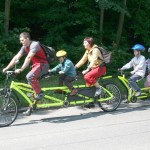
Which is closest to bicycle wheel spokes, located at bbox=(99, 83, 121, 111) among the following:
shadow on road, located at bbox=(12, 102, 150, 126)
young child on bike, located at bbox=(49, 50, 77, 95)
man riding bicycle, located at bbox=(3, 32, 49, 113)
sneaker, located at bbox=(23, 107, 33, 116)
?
shadow on road, located at bbox=(12, 102, 150, 126)

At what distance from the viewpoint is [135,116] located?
31.5 ft

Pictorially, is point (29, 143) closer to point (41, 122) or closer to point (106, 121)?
point (41, 122)

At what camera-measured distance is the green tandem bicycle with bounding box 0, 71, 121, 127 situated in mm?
8664

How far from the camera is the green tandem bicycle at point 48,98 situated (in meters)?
8.66

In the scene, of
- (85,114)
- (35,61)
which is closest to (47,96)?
(35,61)

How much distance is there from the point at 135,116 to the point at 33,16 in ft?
37.8

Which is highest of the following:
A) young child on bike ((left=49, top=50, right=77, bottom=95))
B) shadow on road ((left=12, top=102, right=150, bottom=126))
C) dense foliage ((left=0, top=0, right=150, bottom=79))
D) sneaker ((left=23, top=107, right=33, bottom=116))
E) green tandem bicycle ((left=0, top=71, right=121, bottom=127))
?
dense foliage ((left=0, top=0, right=150, bottom=79))

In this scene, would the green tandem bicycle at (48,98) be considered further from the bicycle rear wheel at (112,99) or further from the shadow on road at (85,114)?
the shadow on road at (85,114)

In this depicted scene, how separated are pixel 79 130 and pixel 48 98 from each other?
1.57 meters

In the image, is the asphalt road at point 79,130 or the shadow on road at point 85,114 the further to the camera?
the shadow on road at point 85,114

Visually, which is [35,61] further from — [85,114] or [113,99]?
[113,99]

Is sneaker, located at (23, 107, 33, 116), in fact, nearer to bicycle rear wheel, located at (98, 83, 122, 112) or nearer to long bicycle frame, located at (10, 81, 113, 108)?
long bicycle frame, located at (10, 81, 113, 108)

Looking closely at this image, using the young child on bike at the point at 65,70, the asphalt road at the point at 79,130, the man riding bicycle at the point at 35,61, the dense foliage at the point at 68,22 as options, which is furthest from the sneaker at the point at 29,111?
the dense foliage at the point at 68,22

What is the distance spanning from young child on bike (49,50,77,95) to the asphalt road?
2.30 ft
